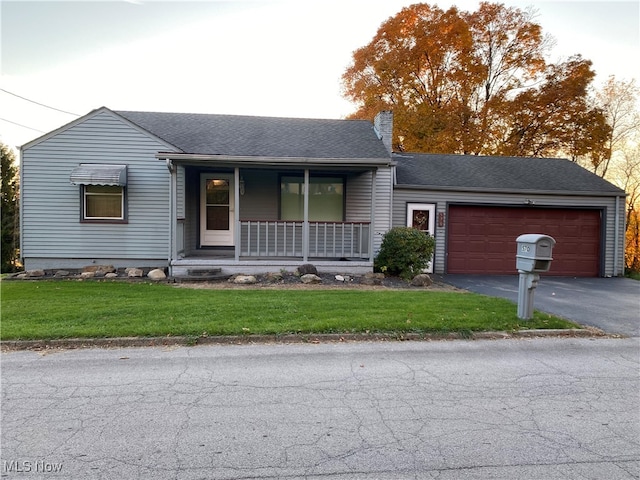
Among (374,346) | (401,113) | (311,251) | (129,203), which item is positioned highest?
(401,113)

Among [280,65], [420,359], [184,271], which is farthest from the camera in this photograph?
[280,65]

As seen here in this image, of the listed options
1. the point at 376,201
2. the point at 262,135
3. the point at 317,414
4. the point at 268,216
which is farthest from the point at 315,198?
the point at 317,414

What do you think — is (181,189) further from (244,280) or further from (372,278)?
(372,278)

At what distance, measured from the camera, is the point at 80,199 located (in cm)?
1149

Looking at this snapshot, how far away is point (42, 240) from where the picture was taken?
11445mm

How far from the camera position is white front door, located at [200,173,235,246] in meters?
12.8

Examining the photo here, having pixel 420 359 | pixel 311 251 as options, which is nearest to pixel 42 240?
pixel 311 251

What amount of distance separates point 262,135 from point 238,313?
25.9 ft

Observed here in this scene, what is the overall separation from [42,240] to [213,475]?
11.4 metres

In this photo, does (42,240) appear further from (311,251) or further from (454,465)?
(454,465)

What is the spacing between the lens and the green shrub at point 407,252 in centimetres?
1117

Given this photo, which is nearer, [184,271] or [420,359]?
[420,359]

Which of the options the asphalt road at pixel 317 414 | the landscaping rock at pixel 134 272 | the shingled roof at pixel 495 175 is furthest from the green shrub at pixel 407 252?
the landscaping rock at pixel 134 272

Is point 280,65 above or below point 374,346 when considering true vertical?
above
